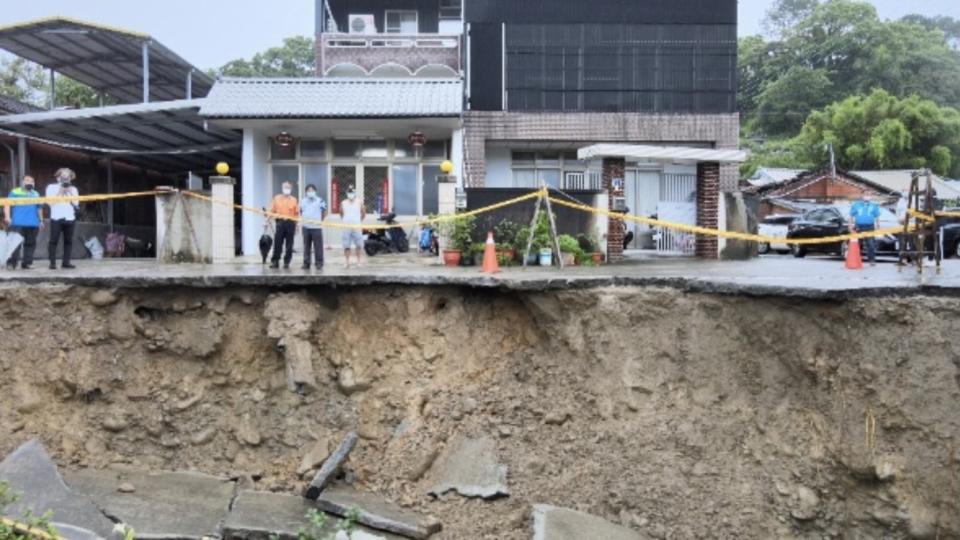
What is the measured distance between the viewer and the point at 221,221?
13.9 m

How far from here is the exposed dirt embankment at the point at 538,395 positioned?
751 cm

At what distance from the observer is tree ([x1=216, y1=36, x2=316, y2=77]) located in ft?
165

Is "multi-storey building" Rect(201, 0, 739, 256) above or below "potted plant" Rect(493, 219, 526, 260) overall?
above

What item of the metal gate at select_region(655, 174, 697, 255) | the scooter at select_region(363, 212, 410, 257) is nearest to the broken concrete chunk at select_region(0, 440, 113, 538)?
the scooter at select_region(363, 212, 410, 257)

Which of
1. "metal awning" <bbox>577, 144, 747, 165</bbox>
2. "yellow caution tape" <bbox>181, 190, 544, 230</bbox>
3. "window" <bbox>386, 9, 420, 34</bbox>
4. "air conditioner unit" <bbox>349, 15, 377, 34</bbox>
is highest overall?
"window" <bbox>386, 9, 420, 34</bbox>

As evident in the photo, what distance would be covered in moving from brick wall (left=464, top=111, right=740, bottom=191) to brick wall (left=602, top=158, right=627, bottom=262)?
459 centimetres

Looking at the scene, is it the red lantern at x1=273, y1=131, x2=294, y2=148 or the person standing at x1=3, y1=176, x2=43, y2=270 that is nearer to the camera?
the person standing at x1=3, y1=176, x2=43, y2=270

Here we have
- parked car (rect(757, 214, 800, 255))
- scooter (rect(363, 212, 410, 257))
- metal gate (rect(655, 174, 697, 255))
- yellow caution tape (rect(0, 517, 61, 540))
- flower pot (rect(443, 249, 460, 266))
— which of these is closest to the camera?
yellow caution tape (rect(0, 517, 61, 540))

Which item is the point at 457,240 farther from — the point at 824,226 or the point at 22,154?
the point at 824,226

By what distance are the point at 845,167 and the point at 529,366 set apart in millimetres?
34131

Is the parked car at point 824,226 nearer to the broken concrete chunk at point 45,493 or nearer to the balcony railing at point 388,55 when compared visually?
the balcony railing at point 388,55

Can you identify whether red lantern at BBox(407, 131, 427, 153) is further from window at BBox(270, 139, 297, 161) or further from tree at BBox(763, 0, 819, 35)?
tree at BBox(763, 0, 819, 35)

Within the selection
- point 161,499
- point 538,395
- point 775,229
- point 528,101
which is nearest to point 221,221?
point 161,499

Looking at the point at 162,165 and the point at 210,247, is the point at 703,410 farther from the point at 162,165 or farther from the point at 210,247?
the point at 162,165
